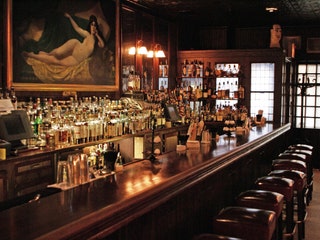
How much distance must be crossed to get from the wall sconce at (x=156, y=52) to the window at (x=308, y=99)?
347cm

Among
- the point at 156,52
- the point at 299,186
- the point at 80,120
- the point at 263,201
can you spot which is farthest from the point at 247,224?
the point at 156,52

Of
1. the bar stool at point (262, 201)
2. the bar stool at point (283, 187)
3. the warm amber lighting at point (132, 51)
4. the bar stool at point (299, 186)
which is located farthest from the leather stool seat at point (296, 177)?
the warm amber lighting at point (132, 51)

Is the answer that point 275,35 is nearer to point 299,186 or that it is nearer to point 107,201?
point 299,186

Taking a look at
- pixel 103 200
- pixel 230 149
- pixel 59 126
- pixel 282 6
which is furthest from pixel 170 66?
pixel 103 200

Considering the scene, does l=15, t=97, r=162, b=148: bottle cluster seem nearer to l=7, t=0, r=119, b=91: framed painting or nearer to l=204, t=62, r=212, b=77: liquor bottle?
l=7, t=0, r=119, b=91: framed painting

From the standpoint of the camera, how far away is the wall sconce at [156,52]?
861 cm

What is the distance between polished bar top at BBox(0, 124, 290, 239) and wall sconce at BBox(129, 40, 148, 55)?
15.4 ft

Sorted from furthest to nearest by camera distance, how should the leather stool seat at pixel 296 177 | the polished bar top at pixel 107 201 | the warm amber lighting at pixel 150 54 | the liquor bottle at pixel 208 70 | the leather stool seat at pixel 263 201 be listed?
the liquor bottle at pixel 208 70 < the warm amber lighting at pixel 150 54 < the leather stool seat at pixel 296 177 < the leather stool seat at pixel 263 201 < the polished bar top at pixel 107 201

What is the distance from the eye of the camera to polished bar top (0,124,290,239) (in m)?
1.70

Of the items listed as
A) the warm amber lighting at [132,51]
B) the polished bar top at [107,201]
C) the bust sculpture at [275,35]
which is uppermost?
the bust sculpture at [275,35]

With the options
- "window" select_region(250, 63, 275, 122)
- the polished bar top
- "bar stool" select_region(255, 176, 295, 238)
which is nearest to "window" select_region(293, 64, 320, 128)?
"window" select_region(250, 63, 275, 122)

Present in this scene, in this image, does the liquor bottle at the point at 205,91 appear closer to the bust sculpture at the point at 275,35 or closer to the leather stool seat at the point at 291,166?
the bust sculpture at the point at 275,35

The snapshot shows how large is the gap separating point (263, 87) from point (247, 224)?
677 centimetres

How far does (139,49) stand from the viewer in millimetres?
8180
